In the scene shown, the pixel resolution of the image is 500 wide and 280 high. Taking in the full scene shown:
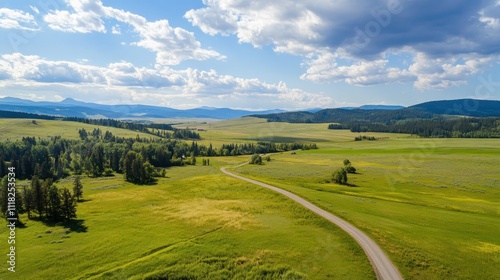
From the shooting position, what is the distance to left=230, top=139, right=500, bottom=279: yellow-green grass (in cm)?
4116

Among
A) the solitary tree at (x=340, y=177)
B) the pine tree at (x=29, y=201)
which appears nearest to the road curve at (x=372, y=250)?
the solitary tree at (x=340, y=177)

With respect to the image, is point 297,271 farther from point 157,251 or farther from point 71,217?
point 71,217

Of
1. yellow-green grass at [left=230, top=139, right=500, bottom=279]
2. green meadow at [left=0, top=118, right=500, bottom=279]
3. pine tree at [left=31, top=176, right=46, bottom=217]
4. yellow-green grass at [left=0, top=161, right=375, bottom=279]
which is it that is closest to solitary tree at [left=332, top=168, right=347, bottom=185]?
yellow-green grass at [left=230, top=139, right=500, bottom=279]

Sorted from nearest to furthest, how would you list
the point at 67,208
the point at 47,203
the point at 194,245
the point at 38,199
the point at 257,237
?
1. the point at 194,245
2. the point at 257,237
3. the point at 67,208
4. the point at 47,203
5. the point at 38,199

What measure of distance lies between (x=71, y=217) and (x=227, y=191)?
4220cm

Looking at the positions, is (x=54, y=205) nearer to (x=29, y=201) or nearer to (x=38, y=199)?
(x=38, y=199)

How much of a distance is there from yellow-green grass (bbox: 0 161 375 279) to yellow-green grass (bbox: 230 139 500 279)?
25.9ft

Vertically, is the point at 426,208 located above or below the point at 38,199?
above

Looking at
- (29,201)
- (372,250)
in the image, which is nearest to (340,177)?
(372,250)

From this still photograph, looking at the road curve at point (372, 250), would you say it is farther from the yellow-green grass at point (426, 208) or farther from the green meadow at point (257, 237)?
the yellow-green grass at point (426, 208)

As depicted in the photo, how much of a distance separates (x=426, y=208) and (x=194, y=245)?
5647 cm

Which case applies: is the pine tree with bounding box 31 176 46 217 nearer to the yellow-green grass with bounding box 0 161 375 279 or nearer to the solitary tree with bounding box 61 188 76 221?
the yellow-green grass with bounding box 0 161 375 279

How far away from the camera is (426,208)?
7075 centimetres

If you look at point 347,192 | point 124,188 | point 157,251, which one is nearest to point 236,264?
point 157,251
